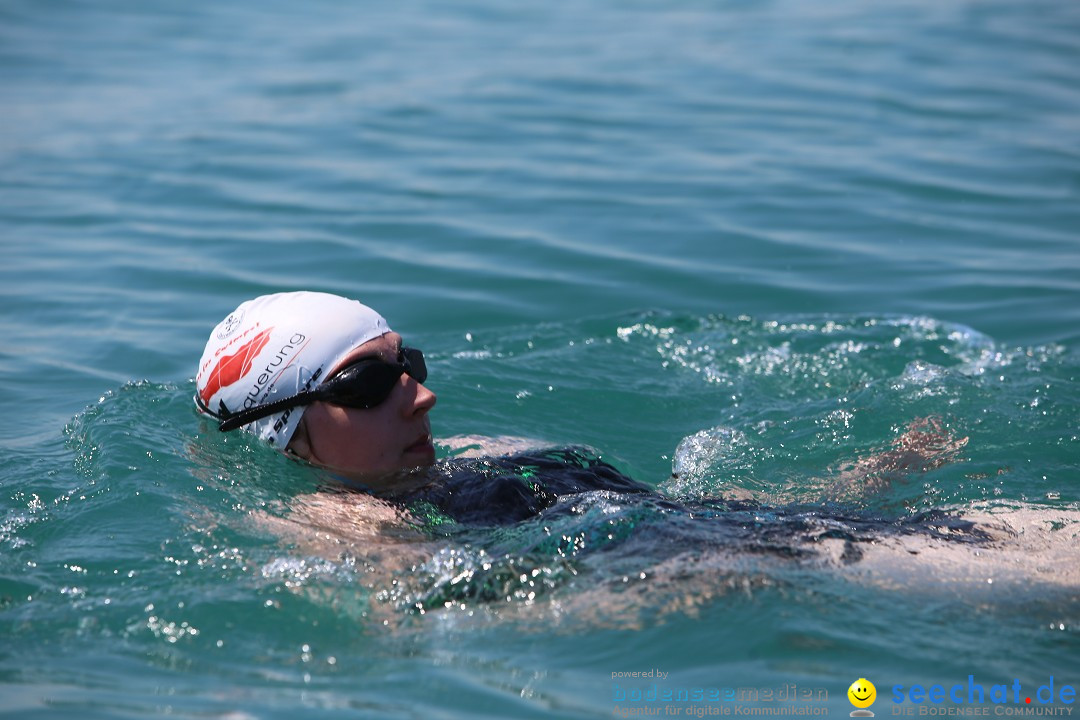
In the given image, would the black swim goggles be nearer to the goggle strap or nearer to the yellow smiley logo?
the goggle strap

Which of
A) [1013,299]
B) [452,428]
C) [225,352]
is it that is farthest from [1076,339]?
[225,352]

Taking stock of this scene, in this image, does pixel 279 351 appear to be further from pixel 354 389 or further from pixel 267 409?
pixel 354 389

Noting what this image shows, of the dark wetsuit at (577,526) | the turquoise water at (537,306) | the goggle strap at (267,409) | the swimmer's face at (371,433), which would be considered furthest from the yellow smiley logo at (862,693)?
the goggle strap at (267,409)

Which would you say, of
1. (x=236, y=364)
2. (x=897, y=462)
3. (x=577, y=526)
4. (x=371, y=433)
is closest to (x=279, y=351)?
(x=236, y=364)

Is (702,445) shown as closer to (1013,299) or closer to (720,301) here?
(720,301)

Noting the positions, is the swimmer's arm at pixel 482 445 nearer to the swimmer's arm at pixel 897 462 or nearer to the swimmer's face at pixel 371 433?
the swimmer's face at pixel 371 433

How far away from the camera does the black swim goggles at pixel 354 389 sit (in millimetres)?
4996

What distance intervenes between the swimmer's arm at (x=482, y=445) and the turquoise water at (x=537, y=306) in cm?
74

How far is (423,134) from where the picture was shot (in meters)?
13.4

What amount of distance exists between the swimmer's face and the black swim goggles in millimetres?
27

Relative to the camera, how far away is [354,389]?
5000 mm

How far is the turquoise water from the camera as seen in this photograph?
13.5ft

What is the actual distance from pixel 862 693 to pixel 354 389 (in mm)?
2289

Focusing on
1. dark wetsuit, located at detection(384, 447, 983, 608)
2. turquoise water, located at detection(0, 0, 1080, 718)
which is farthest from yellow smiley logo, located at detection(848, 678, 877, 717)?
dark wetsuit, located at detection(384, 447, 983, 608)
